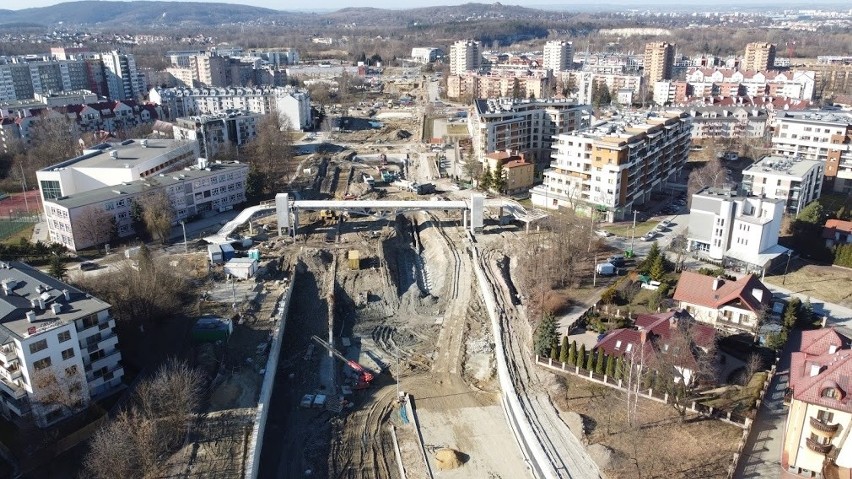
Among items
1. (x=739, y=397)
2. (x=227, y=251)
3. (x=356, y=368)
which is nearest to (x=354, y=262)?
(x=227, y=251)

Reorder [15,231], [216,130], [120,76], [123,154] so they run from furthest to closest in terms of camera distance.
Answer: [120,76]
[216,130]
[123,154]
[15,231]

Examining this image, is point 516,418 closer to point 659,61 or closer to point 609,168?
point 609,168

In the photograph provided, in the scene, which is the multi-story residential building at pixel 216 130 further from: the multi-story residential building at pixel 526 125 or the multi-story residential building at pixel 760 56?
the multi-story residential building at pixel 760 56

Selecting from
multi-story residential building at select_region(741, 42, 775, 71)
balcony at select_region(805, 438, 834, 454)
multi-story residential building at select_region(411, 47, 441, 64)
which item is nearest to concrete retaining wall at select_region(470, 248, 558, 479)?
balcony at select_region(805, 438, 834, 454)

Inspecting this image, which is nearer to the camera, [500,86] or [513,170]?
[513,170]

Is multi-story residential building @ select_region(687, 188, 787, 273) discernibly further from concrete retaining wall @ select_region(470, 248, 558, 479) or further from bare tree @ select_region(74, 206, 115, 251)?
bare tree @ select_region(74, 206, 115, 251)

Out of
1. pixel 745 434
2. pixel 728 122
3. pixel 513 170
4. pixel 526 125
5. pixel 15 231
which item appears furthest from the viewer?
pixel 728 122
